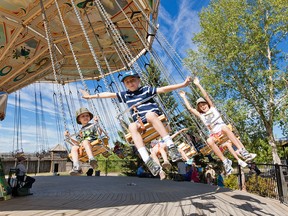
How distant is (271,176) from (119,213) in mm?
6032

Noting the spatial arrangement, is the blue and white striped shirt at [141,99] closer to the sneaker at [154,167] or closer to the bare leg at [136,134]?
the bare leg at [136,134]

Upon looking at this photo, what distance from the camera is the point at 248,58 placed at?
1766cm

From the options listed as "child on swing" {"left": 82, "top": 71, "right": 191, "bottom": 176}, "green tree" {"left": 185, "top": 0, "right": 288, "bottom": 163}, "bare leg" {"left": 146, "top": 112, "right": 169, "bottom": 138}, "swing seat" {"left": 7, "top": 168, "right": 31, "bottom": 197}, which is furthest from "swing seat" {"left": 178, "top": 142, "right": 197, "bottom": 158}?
"green tree" {"left": 185, "top": 0, "right": 288, "bottom": 163}

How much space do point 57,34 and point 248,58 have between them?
13083 mm

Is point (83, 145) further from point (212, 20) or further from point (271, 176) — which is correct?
point (212, 20)

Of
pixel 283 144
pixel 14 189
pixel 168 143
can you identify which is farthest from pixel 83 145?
pixel 283 144

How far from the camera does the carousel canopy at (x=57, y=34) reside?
8119 mm

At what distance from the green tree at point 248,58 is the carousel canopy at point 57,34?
26.8 ft

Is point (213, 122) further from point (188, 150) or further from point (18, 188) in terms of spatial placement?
point (18, 188)

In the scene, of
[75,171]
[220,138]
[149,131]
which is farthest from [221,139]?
[75,171]

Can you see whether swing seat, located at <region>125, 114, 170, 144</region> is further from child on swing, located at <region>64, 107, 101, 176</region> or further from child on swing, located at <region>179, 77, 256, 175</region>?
child on swing, located at <region>179, 77, 256, 175</region>

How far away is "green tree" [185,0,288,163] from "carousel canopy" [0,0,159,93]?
8158 millimetres

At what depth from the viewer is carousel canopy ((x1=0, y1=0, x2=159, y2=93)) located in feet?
26.6

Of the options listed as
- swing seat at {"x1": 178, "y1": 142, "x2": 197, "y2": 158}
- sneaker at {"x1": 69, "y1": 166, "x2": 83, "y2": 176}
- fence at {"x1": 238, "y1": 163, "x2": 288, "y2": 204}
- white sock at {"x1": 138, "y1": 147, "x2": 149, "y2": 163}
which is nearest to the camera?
white sock at {"x1": 138, "y1": 147, "x2": 149, "y2": 163}
